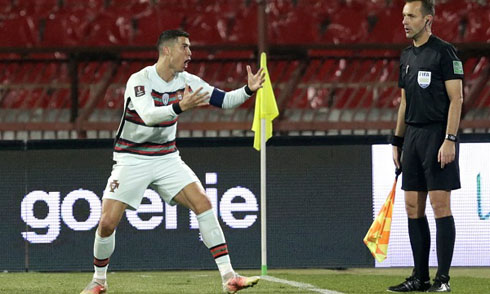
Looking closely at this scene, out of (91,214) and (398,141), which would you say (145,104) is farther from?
(91,214)

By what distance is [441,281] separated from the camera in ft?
21.4

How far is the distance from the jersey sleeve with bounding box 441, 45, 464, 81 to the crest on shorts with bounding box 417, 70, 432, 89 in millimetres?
96

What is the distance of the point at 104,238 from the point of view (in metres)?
6.45

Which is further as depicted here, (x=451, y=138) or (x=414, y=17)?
(x=414, y=17)

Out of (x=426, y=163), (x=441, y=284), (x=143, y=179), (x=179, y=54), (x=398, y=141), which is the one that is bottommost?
(x=441, y=284)

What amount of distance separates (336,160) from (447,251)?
258 centimetres

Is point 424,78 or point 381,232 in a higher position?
point 424,78

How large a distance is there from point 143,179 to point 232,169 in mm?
2637

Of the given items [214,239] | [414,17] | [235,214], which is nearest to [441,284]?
[214,239]

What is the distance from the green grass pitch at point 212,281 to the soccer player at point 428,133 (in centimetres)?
35

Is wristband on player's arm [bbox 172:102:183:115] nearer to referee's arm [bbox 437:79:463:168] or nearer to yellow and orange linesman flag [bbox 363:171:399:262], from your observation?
referee's arm [bbox 437:79:463:168]

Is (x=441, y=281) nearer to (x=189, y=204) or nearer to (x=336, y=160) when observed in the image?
(x=189, y=204)

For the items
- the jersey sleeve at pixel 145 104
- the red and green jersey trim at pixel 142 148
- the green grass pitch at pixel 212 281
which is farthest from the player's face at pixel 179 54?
the green grass pitch at pixel 212 281

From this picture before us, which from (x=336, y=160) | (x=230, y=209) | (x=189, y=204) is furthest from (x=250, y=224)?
(x=189, y=204)
